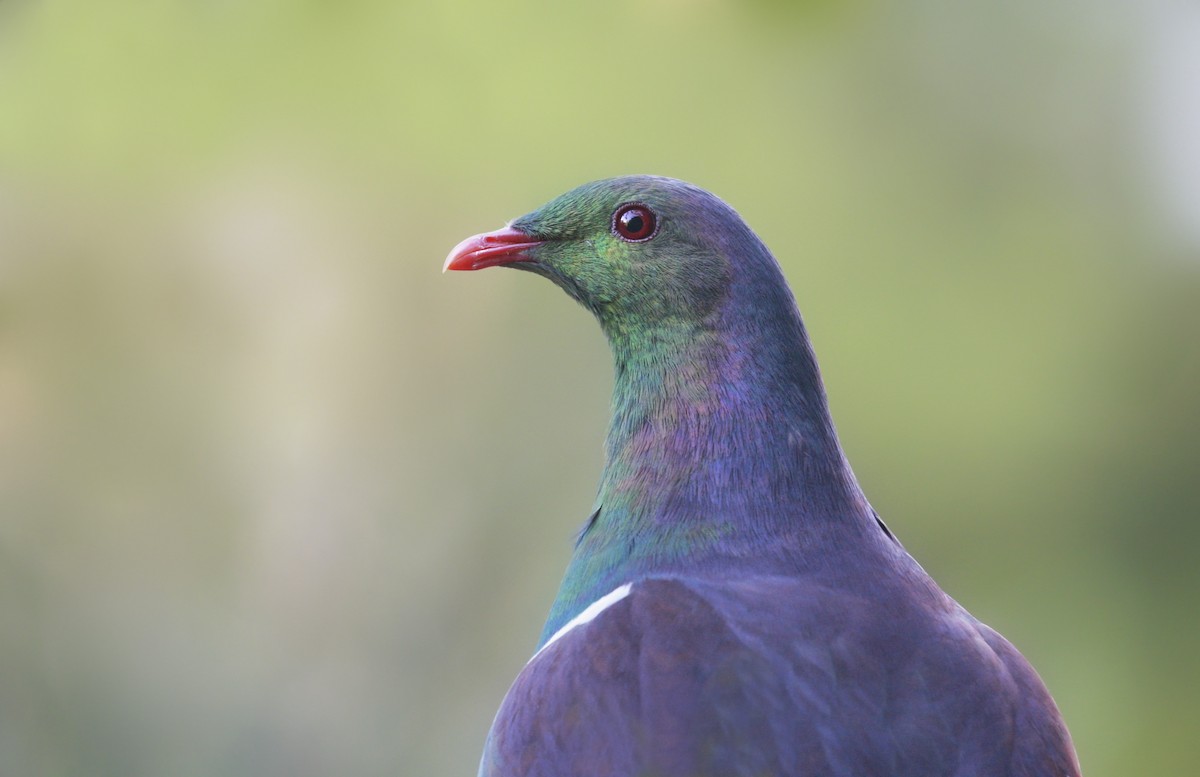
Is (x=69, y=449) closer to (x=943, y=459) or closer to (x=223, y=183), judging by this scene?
(x=223, y=183)

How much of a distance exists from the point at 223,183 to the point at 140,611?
1.42 m

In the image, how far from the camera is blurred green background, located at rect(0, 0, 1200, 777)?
13.5 ft

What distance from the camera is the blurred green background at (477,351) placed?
4.12m

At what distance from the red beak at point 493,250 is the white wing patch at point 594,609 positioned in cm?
53

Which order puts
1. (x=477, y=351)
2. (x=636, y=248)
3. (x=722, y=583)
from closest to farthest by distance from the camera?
(x=722, y=583) → (x=636, y=248) → (x=477, y=351)

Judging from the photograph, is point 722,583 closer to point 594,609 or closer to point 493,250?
point 594,609

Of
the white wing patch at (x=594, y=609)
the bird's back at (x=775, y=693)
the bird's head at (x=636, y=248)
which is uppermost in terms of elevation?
the bird's head at (x=636, y=248)

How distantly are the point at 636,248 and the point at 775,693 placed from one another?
65 cm

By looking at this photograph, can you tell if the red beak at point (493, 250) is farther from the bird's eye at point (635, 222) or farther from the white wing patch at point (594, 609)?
the white wing patch at point (594, 609)

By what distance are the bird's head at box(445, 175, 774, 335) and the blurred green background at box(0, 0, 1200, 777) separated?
215 cm

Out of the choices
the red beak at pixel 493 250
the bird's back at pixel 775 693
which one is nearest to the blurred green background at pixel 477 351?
the red beak at pixel 493 250

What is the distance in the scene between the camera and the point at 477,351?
13.8 feet

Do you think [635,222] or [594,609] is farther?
[635,222]

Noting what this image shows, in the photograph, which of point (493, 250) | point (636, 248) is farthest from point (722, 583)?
point (493, 250)
